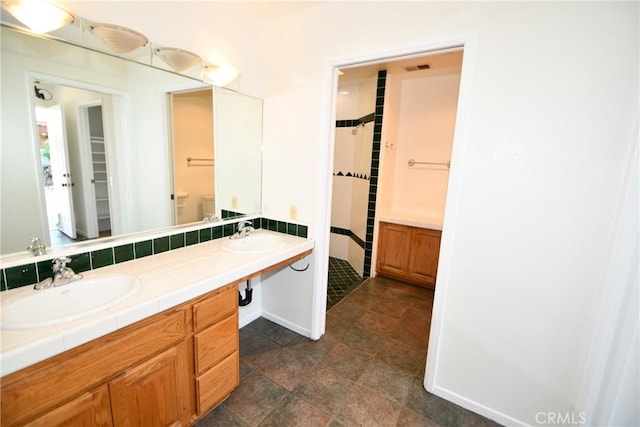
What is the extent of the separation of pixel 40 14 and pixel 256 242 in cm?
164

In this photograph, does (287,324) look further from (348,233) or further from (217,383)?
(348,233)

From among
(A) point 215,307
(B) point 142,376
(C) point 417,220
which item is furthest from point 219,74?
(C) point 417,220

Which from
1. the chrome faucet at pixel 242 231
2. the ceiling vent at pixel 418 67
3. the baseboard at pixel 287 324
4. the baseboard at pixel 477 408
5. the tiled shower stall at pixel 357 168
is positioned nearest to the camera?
the baseboard at pixel 477 408

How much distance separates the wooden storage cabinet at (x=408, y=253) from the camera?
3.30 meters

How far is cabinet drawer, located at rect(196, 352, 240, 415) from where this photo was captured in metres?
1.54

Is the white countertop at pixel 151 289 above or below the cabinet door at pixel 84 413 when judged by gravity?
above

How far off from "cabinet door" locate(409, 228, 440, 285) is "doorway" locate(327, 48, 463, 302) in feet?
0.26

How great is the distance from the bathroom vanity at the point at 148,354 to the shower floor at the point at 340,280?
4.72ft

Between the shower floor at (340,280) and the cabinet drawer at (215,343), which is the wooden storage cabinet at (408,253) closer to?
the shower floor at (340,280)

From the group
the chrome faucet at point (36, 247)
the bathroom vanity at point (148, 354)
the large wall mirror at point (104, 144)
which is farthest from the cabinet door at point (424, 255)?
the chrome faucet at point (36, 247)

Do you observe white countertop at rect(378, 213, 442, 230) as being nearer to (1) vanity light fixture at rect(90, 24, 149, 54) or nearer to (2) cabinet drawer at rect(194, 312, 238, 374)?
(2) cabinet drawer at rect(194, 312, 238, 374)

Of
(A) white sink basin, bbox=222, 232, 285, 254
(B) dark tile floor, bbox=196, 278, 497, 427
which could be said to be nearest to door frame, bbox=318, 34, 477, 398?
(B) dark tile floor, bbox=196, 278, 497, 427

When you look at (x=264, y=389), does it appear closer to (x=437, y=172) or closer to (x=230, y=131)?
(x=230, y=131)

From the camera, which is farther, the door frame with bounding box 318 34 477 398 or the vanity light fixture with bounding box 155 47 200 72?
the vanity light fixture with bounding box 155 47 200 72
